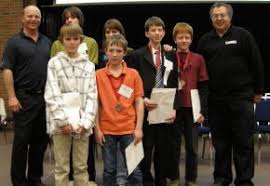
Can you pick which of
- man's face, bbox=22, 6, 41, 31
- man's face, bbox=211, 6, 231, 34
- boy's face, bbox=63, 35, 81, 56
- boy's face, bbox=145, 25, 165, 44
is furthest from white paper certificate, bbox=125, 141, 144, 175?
man's face, bbox=22, 6, 41, 31

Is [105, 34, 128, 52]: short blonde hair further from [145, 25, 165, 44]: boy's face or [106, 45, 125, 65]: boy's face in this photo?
[145, 25, 165, 44]: boy's face

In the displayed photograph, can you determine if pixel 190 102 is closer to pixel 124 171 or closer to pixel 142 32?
pixel 124 171

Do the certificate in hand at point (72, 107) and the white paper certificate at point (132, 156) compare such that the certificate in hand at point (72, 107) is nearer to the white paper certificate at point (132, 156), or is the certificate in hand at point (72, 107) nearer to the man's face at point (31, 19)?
the white paper certificate at point (132, 156)

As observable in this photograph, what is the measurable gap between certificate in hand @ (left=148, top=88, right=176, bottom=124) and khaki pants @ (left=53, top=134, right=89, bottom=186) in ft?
2.95

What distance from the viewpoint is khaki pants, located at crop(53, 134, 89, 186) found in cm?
530

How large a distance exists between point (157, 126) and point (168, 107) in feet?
0.86

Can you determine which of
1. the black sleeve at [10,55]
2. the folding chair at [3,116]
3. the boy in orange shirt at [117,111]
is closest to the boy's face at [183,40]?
the boy in orange shirt at [117,111]

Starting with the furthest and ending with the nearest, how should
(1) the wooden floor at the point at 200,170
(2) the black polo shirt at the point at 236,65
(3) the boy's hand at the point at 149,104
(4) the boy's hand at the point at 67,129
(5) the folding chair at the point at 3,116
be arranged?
1. (5) the folding chair at the point at 3,116
2. (1) the wooden floor at the point at 200,170
3. (2) the black polo shirt at the point at 236,65
4. (3) the boy's hand at the point at 149,104
5. (4) the boy's hand at the point at 67,129

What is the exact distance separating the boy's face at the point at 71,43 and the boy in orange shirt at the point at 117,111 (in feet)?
1.12

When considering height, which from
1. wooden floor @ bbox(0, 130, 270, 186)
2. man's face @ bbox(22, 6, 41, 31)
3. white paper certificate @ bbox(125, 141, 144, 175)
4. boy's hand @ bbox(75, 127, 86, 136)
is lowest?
wooden floor @ bbox(0, 130, 270, 186)

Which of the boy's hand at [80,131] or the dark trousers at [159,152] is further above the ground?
the boy's hand at [80,131]

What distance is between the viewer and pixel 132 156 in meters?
5.37

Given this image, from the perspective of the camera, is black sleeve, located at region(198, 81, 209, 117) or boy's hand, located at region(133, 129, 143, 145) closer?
boy's hand, located at region(133, 129, 143, 145)

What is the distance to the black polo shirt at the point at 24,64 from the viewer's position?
5973 millimetres
